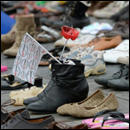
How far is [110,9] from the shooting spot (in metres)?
9.28

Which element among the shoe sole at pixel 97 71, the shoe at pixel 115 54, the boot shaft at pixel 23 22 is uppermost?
the boot shaft at pixel 23 22

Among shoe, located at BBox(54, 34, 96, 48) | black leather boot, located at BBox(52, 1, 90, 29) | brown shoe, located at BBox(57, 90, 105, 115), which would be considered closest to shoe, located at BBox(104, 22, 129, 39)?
shoe, located at BBox(54, 34, 96, 48)

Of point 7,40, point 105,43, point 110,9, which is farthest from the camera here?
point 110,9

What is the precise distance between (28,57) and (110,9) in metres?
5.94

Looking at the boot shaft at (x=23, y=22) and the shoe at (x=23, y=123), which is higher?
the boot shaft at (x=23, y=22)

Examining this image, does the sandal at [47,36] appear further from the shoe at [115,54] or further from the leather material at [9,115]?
the leather material at [9,115]

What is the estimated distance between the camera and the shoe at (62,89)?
3.28 meters

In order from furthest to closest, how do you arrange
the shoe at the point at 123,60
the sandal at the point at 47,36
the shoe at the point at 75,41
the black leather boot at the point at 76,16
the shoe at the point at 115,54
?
the black leather boot at the point at 76,16 → the sandal at the point at 47,36 → the shoe at the point at 75,41 → the shoe at the point at 115,54 → the shoe at the point at 123,60

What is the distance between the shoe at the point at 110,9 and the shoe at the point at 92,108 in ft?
18.7

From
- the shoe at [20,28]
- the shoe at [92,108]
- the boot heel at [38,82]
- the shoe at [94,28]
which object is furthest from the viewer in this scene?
the shoe at [94,28]

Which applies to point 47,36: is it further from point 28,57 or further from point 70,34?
point 70,34

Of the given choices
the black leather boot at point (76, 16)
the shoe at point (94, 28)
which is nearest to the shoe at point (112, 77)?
the shoe at point (94, 28)

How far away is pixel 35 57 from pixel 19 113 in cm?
99

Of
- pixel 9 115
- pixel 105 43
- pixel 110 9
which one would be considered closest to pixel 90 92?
pixel 9 115
